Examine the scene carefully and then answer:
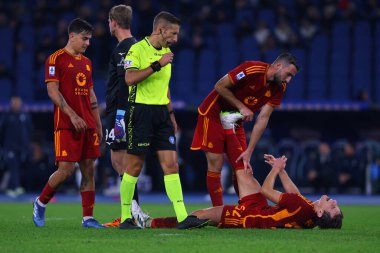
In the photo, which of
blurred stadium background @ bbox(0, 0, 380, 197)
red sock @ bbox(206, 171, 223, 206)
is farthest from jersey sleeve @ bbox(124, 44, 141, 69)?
blurred stadium background @ bbox(0, 0, 380, 197)

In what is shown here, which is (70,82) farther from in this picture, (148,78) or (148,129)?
(148,129)

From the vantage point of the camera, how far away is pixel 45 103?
21594 mm

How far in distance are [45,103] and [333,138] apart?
20.9ft

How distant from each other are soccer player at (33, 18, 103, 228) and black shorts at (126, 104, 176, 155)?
633 mm

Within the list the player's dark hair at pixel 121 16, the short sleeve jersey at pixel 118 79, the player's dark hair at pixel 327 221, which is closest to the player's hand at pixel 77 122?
the short sleeve jersey at pixel 118 79

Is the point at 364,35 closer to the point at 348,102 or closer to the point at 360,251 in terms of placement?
the point at 348,102

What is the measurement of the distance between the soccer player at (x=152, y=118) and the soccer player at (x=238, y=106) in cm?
99

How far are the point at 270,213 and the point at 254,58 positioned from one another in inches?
507

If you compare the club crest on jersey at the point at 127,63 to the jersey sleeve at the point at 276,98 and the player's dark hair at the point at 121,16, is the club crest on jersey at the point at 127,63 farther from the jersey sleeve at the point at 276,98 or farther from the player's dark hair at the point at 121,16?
the jersey sleeve at the point at 276,98

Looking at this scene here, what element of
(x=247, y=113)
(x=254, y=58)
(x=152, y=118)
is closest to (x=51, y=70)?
(x=152, y=118)

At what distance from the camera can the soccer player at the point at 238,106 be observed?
35.3 feet

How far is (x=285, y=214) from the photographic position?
33.3 feet

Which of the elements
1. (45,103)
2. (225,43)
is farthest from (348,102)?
(45,103)

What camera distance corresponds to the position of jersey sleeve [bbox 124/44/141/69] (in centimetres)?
994
